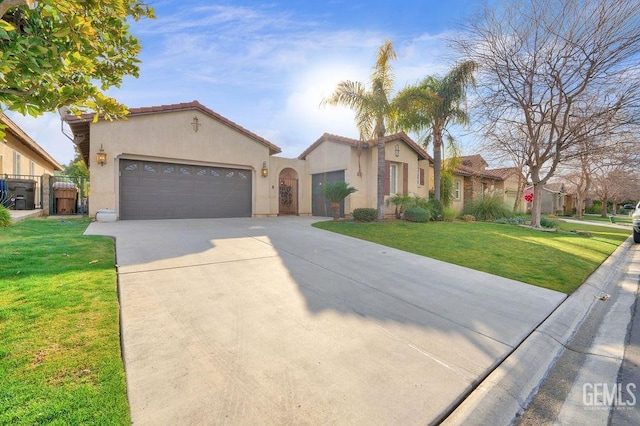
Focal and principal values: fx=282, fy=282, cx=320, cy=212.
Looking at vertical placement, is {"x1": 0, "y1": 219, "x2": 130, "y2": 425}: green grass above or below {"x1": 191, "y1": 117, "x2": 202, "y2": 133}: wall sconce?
below

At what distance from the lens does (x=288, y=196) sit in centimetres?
1695

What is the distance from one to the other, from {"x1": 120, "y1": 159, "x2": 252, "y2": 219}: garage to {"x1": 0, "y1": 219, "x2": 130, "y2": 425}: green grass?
7.47 metres

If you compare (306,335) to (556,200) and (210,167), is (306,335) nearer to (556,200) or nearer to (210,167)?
(210,167)

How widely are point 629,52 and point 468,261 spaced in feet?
36.7

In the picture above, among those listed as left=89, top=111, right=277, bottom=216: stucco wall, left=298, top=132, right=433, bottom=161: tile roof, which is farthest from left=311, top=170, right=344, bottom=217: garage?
left=89, top=111, right=277, bottom=216: stucco wall

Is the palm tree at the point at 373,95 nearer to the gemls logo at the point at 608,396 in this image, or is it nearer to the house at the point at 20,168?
the gemls logo at the point at 608,396

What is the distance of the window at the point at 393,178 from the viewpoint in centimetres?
1603

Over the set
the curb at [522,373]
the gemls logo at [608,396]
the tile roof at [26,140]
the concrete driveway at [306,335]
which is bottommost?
the gemls logo at [608,396]

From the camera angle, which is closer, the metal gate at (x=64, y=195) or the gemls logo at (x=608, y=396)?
the gemls logo at (x=608, y=396)

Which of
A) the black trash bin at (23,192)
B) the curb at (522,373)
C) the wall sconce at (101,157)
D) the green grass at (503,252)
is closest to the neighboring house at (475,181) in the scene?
the green grass at (503,252)

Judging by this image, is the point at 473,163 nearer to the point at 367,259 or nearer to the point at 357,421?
the point at 367,259

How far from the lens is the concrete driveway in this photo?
1.96 metres

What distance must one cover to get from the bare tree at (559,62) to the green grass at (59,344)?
16065 mm

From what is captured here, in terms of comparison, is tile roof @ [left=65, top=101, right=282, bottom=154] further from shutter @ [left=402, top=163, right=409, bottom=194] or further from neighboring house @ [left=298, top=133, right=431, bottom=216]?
shutter @ [left=402, top=163, right=409, bottom=194]
